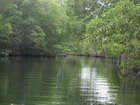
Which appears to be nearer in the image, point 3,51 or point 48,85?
point 48,85

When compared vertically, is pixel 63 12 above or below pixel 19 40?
above

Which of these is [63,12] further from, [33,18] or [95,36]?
[95,36]

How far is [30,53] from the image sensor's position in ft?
251

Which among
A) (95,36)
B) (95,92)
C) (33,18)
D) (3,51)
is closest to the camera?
(95,92)

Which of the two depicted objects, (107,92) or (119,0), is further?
(119,0)

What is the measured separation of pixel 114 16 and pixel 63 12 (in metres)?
54.8

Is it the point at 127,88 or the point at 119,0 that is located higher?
the point at 119,0

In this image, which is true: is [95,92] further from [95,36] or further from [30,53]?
[30,53]

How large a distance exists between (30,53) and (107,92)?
51.6m

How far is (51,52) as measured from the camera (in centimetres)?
8025

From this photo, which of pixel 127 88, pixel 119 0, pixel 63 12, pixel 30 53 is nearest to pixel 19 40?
pixel 30 53

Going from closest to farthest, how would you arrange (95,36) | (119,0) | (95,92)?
1. (95,92)
2. (95,36)
3. (119,0)

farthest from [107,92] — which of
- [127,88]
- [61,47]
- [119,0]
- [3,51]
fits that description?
[61,47]

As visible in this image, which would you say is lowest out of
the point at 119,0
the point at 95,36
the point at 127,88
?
the point at 127,88
